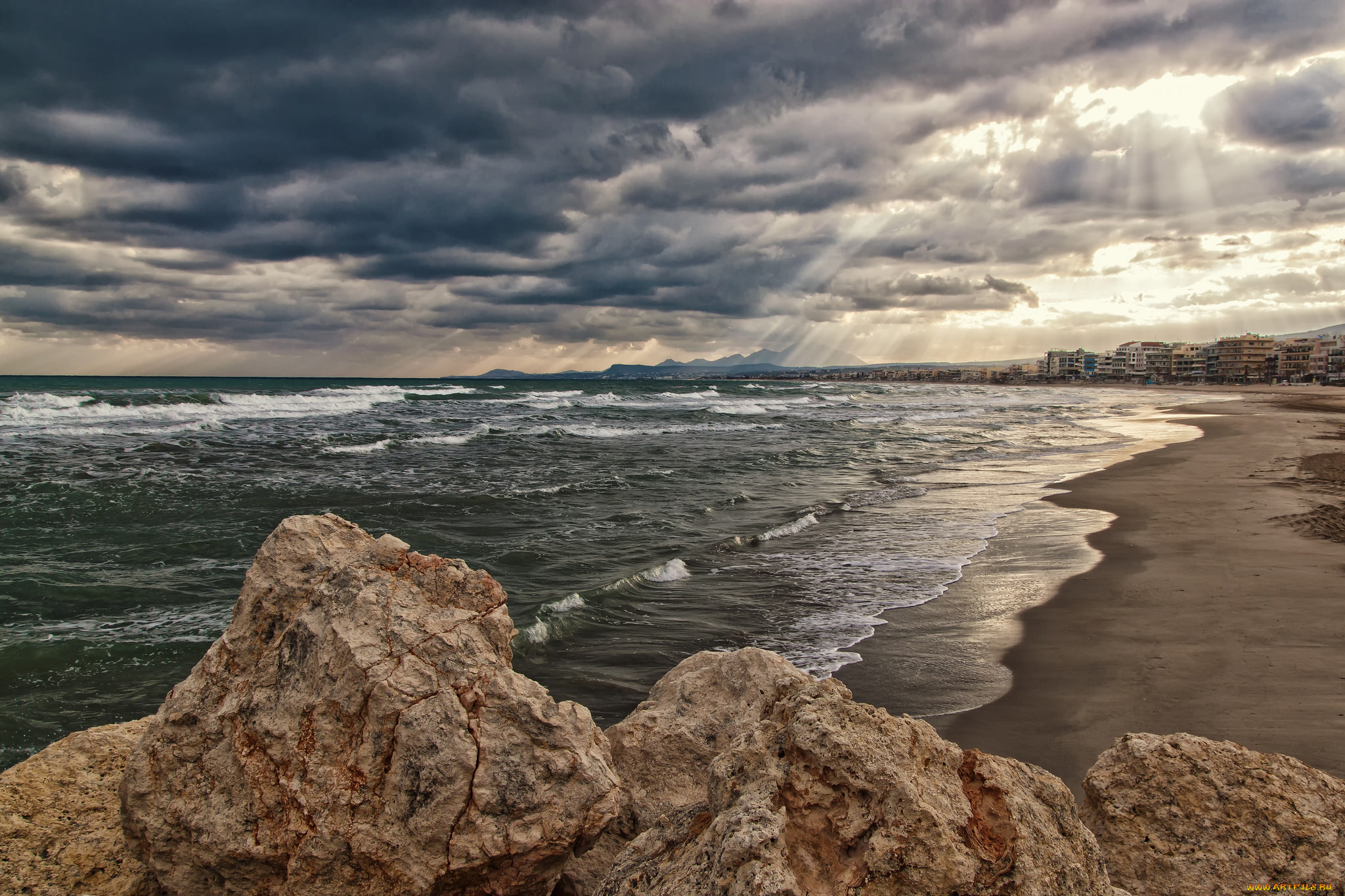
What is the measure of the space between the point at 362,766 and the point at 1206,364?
16217 centimetres

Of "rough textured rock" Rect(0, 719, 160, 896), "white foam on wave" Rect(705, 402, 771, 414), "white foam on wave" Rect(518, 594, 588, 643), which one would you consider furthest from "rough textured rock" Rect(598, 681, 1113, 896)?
"white foam on wave" Rect(705, 402, 771, 414)

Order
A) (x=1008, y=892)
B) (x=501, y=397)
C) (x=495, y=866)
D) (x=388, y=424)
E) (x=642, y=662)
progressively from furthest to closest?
1. (x=501, y=397)
2. (x=388, y=424)
3. (x=642, y=662)
4. (x=495, y=866)
5. (x=1008, y=892)

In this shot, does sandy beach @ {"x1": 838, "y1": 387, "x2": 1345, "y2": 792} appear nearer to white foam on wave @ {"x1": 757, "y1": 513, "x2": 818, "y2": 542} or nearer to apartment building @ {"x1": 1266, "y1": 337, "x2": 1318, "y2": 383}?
white foam on wave @ {"x1": 757, "y1": 513, "x2": 818, "y2": 542}

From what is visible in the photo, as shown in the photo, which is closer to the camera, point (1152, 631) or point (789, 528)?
point (1152, 631)

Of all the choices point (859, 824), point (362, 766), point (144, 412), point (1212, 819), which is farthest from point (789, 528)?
point (144, 412)

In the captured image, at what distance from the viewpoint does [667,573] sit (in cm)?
938

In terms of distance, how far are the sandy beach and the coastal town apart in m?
112

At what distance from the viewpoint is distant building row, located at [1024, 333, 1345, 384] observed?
360ft

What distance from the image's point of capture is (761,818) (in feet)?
7.25

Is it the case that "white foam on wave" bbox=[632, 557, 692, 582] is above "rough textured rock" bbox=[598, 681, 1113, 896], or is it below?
below

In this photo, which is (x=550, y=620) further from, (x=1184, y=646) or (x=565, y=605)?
(x=1184, y=646)

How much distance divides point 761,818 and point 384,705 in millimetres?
1570

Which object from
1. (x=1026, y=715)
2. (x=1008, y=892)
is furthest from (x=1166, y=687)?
(x=1008, y=892)

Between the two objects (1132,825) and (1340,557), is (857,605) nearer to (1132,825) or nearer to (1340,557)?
(1132,825)
